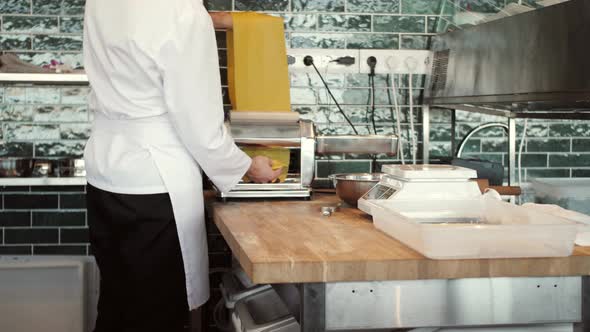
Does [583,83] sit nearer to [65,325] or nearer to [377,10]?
[377,10]

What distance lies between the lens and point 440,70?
354cm

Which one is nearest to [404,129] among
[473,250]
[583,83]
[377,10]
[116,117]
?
[377,10]

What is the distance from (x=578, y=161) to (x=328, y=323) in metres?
2.66

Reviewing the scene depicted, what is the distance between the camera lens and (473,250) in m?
1.58

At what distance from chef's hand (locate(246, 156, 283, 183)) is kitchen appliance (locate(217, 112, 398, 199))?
52 mm

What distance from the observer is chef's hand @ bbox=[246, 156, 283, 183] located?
275 centimetres

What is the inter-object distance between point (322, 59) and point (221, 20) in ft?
1.92


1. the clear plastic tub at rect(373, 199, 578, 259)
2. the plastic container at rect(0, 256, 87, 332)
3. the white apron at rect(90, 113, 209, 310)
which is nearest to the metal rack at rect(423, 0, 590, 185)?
the clear plastic tub at rect(373, 199, 578, 259)

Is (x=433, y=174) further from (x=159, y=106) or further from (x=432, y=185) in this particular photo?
(x=159, y=106)

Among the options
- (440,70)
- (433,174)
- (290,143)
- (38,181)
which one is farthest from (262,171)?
(440,70)

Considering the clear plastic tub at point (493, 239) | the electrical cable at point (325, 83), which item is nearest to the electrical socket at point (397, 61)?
the electrical cable at point (325, 83)

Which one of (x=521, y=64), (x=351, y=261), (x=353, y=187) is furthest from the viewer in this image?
(x=521, y=64)

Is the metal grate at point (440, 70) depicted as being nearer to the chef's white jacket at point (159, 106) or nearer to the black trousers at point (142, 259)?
the chef's white jacket at point (159, 106)

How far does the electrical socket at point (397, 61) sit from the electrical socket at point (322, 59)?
5 cm
